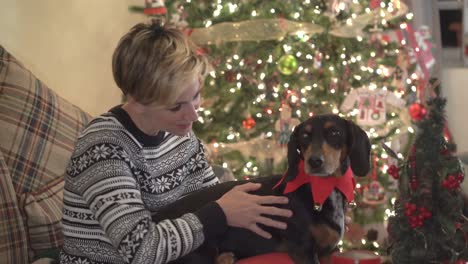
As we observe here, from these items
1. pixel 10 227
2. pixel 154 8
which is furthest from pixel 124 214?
pixel 154 8

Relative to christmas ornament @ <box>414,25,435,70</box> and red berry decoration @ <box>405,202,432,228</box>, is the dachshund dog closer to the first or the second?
red berry decoration @ <box>405,202,432,228</box>

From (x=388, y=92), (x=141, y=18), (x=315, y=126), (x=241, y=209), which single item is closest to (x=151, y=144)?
(x=241, y=209)

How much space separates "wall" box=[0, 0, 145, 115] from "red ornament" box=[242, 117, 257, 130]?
931 mm

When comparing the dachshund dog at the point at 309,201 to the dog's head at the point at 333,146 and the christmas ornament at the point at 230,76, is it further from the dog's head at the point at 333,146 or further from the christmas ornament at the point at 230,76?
the christmas ornament at the point at 230,76

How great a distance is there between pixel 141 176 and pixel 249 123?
7.63 feet

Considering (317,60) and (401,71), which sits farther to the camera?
(401,71)

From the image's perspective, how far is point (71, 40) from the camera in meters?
3.77

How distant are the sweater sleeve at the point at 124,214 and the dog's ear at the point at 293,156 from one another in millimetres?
288

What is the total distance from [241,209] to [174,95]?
342 mm

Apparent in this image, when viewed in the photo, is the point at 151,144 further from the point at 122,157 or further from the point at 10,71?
the point at 10,71

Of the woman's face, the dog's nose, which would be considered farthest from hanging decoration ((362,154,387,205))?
the woman's face

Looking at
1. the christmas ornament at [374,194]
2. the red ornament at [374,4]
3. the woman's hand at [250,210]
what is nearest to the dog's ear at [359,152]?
the woman's hand at [250,210]

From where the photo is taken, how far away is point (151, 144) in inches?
70.2

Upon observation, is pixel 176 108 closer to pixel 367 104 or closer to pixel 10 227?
pixel 10 227
